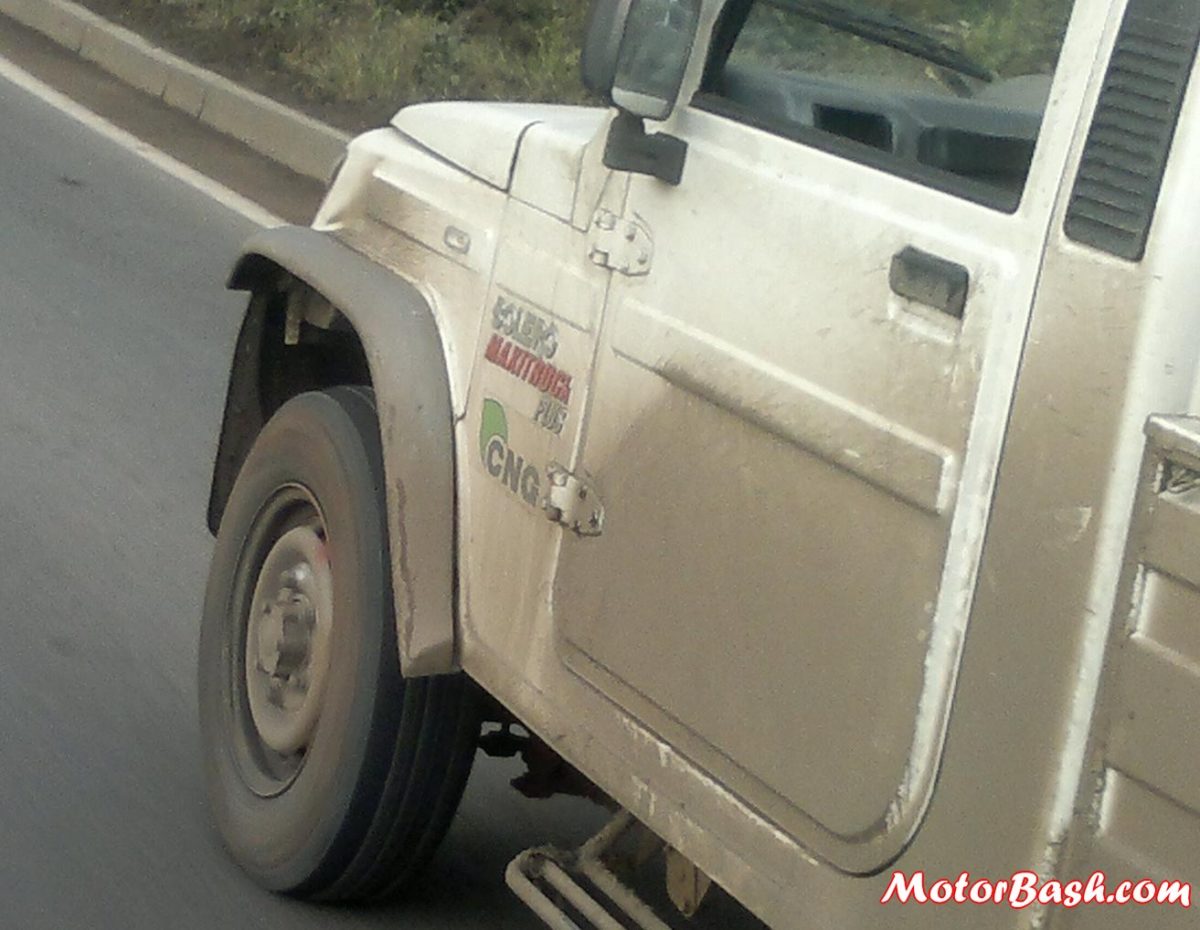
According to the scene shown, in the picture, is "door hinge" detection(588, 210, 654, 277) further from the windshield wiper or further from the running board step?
the running board step

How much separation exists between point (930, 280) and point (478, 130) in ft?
4.37

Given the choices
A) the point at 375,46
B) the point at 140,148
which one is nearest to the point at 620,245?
the point at 140,148

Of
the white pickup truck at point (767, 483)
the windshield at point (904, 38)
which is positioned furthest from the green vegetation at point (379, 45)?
the windshield at point (904, 38)

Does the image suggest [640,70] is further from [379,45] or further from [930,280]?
[379,45]

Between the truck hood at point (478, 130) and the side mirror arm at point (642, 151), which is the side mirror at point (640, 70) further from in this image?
the truck hood at point (478, 130)

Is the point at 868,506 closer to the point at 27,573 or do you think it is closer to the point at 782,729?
the point at 782,729

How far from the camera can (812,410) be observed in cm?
269

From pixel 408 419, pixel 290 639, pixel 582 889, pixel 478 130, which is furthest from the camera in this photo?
pixel 290 639

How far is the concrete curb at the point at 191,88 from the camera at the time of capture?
11.8 meters

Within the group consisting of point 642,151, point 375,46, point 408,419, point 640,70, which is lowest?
point 375,46

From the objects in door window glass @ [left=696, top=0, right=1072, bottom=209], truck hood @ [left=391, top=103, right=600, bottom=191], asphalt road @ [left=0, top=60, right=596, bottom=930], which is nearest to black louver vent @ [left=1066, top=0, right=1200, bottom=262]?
door window glass @ [left=696, top=0, right=1072, bottom=209]

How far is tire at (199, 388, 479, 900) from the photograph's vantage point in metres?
3.71

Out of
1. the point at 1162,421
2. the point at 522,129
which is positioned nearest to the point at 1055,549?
the point at 1162,421

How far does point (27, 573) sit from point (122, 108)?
27.0 ft
